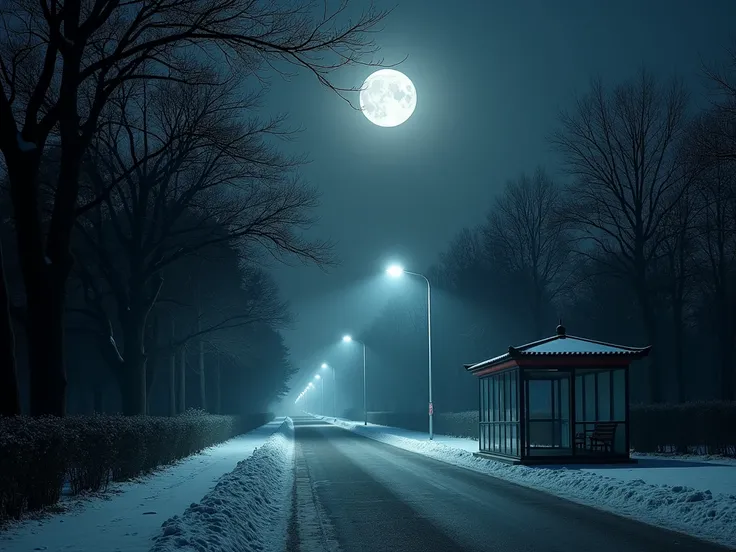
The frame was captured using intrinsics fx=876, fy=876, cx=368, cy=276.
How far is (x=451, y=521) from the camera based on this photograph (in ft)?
47.0

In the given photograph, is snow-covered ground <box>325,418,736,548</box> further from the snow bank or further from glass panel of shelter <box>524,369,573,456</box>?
the snow bank

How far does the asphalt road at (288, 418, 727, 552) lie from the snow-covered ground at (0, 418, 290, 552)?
2164 mm

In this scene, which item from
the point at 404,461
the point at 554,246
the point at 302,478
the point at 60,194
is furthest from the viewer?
the point at 554,246

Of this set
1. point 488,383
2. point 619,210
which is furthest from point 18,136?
point 619,210

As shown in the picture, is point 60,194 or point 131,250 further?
point 131,250

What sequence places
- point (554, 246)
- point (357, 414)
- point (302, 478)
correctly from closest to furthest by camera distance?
1. point (302, 478)
2. point (554, 246)
3. point (357, 414)

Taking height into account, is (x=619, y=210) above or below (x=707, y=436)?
above

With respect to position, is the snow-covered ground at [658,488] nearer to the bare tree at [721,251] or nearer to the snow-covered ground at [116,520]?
the snow-covered ground at [116,520]

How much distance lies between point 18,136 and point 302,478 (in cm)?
1167

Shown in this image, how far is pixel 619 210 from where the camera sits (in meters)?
43.7

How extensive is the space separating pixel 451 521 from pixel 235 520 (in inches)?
144

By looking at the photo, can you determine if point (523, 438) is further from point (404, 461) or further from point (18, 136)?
point (18, 136)

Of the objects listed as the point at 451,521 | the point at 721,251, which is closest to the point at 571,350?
the point at 451,521

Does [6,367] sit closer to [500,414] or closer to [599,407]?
[500,414]
